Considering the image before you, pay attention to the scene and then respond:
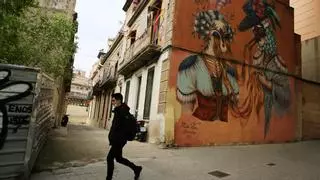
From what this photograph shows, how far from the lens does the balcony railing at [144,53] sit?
37.0 ft

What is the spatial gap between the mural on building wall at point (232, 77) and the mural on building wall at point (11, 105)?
18.7 feet

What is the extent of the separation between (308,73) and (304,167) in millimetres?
10265

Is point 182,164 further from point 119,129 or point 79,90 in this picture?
point 79,90

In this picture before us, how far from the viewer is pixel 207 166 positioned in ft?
22.0

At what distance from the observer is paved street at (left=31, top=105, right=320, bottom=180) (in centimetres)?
562

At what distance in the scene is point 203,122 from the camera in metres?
10.1

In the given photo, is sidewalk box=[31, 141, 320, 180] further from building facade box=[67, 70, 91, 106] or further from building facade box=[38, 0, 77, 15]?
building facade box=[67, 70, 91, 106]

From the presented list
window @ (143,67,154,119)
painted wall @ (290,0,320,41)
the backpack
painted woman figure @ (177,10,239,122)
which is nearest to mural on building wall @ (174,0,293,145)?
painted woman figure @ (177,10,239,122)

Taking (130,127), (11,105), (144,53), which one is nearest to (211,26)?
(144,53)

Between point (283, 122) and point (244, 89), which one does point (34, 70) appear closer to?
point (244, 89)

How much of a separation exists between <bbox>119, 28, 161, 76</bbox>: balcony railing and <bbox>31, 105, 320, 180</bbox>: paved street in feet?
13.8

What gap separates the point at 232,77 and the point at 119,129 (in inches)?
295

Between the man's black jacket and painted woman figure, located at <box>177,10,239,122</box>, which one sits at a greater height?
Result: painted woman figure, located at <box>177,10,239,122</box>

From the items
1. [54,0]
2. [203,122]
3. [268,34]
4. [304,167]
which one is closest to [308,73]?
[268,34]
